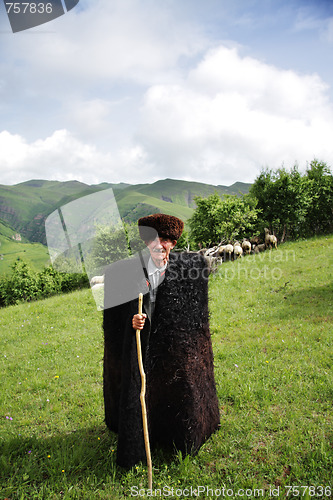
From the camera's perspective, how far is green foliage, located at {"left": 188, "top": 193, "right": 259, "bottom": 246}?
21484mm


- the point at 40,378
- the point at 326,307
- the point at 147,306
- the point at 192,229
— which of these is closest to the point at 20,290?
the point at 192,229

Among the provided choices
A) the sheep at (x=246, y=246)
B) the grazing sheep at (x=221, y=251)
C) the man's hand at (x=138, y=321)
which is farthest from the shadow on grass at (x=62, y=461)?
the sheep at (x=246, y=246)

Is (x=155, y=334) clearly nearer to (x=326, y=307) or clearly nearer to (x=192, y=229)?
(x=326, y=307)

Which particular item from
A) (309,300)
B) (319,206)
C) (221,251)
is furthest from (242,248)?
(309,300)

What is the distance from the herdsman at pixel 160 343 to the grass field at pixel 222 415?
0.41 m

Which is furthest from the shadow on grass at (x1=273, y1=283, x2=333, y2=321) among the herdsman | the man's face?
the man's face

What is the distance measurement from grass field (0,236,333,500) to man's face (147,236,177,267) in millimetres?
2287

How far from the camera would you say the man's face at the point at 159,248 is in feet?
10.0

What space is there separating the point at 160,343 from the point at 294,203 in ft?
70.7

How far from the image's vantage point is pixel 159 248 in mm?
3062

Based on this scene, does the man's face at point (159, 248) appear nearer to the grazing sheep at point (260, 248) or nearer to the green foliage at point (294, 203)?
the grazing sheep at point (260, 248)

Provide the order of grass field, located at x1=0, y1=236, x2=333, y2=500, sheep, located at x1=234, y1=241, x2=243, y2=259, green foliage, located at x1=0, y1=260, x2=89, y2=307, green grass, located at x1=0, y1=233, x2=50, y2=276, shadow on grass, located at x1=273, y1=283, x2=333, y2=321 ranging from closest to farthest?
1. grass field, located at x1=0, y1=236, x2=333, y2=500
2. shadow on grass, located at x1=273, y1=283, x2=333, y2=321
3. sheep, located at x1=234, y1=241, x2=243, y2=259
4. green foliage, located at x1=0, y1=260, x2=89, y2=307
5. green grass, located at x1=0, y1=233, x2=50, y2=276

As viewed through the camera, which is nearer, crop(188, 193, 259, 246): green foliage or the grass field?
the grass field

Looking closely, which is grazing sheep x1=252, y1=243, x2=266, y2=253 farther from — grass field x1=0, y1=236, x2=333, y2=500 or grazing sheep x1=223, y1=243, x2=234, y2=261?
grass field x1=0, y1=236, x2=333, y2=500
